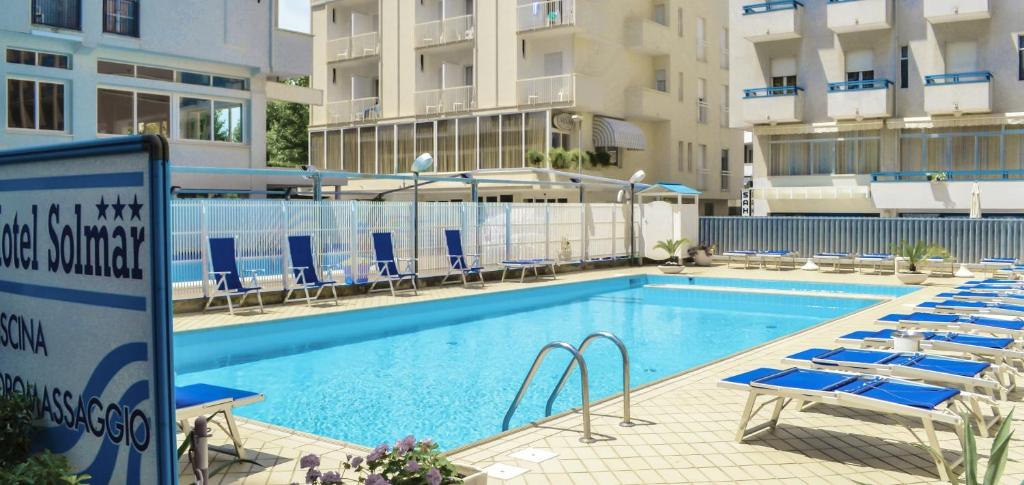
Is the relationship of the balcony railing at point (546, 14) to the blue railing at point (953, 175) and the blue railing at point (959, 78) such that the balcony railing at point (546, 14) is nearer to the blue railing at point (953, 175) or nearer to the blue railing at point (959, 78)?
the blue railing at point (953, 175)

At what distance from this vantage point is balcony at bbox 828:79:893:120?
3013 cm

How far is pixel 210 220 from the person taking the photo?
1459 centimetres

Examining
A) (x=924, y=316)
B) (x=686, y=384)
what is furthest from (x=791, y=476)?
(x=924, y=316)

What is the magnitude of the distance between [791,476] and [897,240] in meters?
20.9

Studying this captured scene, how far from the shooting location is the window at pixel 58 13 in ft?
68.7

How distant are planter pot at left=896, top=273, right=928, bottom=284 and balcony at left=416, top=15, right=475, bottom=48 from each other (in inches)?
775

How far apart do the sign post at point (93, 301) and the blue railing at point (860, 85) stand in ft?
102

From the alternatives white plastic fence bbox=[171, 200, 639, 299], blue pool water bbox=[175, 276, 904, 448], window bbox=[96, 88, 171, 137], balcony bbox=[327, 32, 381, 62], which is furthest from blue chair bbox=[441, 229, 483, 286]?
balcony bbox=[327, 32, 381, 62]

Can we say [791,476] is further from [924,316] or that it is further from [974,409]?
[924,316]

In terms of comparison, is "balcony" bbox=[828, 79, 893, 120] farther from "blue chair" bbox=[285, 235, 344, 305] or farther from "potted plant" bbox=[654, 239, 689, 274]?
"blue chair" bbox=[285, 235, 344, 305]

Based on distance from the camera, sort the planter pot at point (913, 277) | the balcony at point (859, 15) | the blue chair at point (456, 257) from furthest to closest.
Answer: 1. the balcony at point (859, 15)
2. the planter pot at point (913, 277)
3. the blue chair at point (456, 257)

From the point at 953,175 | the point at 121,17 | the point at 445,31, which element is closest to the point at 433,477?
the point at 121,17

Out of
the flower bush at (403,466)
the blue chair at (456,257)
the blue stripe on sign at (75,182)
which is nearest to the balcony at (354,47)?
the blue chair at (456,257)

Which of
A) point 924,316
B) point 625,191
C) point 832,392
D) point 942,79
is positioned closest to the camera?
point 832,392
